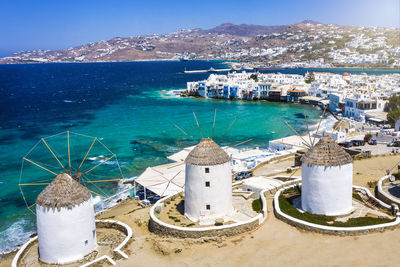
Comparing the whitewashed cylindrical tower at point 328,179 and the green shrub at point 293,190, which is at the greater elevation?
the whitewashed cylindrical tower at point 328,179

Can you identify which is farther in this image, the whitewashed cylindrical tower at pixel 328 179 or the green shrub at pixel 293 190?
the green shrub at pixel 293 190

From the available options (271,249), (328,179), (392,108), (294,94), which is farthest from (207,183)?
(294,94)

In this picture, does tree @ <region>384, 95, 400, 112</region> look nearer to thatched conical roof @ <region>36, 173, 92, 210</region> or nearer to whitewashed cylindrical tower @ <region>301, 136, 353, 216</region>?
whitewashed cylindrical tower @ <region>301, 136, 353, 216</region>

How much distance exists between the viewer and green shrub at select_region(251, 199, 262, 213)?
22.1 meters

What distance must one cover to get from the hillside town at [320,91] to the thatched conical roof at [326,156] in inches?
1675

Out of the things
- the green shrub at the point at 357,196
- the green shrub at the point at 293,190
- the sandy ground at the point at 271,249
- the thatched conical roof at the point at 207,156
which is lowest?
the sandy ground at the point at 271,249

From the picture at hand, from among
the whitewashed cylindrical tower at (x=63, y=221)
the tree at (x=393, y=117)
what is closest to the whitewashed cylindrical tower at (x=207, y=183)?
the whitewashed cylindrical tower at (x=63, y=221)

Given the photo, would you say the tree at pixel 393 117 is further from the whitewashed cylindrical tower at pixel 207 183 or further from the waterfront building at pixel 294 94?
the whitewashed cylindrical tower at pixel 207 183

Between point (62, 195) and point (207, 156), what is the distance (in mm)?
7714

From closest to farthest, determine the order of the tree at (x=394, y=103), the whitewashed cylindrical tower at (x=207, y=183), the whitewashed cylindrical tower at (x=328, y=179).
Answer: the whitewashed cylindrical tower at (x=328, y=179), the whitewashed cylindrical tower at (x=207, y=183), the tree at (x=394, y=103)

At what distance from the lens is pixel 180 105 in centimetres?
8638

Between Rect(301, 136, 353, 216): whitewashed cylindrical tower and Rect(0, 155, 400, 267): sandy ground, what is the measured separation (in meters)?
2.33

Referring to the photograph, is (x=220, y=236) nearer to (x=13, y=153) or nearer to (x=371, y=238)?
(x=371, y=238)

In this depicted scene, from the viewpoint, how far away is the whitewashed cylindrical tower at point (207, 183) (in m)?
20.3
